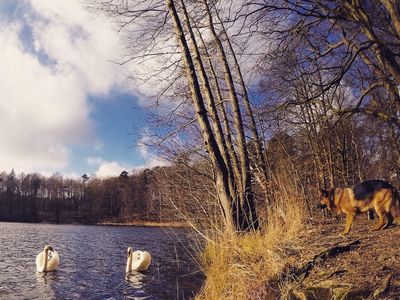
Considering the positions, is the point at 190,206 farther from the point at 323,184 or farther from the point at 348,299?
the point at 323,184

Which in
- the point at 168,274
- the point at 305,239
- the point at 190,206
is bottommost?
the point at 168,274

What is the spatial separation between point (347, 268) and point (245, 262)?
177cm

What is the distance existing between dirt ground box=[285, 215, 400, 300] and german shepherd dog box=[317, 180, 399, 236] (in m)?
1.14

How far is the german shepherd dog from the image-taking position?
7816mm

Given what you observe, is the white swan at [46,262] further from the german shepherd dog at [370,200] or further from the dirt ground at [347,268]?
the german shepherd dog at [370,200]

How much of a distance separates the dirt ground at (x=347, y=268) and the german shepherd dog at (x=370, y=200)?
1.14 meters

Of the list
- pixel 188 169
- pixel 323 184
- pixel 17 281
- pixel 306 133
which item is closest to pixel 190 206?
pixel 188 169

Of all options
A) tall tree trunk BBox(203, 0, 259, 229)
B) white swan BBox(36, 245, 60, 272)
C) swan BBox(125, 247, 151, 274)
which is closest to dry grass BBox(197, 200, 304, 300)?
tall tree trunk BBox(203, 0, 259, 229)

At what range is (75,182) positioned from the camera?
378ft

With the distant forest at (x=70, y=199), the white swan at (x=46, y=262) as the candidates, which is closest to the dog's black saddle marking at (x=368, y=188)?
the white swan at (x=46, y=262)

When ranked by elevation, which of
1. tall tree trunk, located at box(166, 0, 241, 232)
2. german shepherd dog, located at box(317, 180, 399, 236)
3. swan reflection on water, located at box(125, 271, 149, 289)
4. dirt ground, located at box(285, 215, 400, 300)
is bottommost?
swan reflection on water, located at box(125, 271, 149, 289)

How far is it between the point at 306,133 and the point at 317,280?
59.2ft

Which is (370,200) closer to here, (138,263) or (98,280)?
(98,280)

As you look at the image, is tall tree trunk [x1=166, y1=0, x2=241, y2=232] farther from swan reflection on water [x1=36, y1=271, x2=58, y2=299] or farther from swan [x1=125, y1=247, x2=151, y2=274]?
swan [x1=125, y1=247, x2=151, y2=274]
